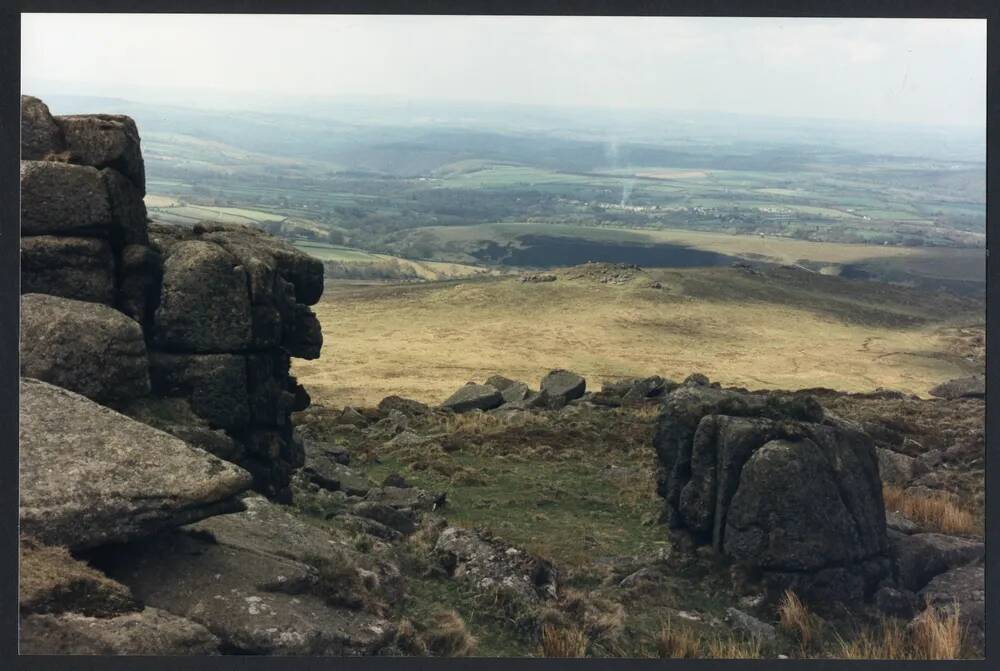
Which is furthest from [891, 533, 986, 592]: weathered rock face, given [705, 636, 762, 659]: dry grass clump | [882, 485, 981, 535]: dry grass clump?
[705, 636, 762, 659]: dry grass clump

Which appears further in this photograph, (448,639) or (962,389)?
(962,389)

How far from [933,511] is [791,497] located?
501 cm

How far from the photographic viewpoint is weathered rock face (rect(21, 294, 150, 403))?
12461 mm

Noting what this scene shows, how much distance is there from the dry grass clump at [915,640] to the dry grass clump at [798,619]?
0.40m

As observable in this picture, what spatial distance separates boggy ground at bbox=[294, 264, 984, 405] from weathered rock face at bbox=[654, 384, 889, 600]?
24.9m

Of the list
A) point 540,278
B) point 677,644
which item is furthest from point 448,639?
point 540,278

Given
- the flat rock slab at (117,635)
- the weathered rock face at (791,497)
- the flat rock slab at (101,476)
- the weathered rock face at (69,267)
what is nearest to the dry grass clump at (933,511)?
the weathered rock face at (791,497)

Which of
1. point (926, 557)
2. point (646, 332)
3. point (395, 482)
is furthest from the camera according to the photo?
point (646, 332)

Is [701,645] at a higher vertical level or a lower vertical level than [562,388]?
higher

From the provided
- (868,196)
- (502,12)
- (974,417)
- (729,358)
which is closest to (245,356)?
(502,12)

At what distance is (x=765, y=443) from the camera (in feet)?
48.5

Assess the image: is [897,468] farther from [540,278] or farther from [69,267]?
[540,278]

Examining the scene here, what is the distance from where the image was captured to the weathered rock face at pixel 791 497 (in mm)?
→ 14219

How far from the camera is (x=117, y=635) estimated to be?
384 inches
